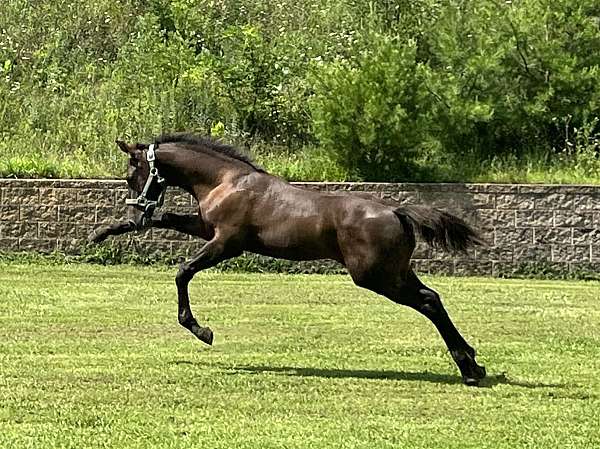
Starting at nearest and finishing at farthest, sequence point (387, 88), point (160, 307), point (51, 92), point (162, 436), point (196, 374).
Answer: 1. point (162, 436)
2. point (196, 374)
3. point (160, 307)
4. point (387, 88)
5. point (51, 92)

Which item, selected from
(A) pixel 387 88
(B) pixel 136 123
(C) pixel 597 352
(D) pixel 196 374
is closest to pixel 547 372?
(C) pixel 597 352

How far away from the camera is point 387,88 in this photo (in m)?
21.7

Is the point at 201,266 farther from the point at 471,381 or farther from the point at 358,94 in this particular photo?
the point at 358,94

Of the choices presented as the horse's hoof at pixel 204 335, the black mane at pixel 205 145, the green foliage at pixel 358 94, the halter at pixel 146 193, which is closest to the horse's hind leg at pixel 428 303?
the horse's hoof at pixel 204 335

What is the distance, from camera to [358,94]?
21.7 meters

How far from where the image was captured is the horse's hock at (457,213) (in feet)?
69.7

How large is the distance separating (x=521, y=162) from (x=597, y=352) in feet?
32.9

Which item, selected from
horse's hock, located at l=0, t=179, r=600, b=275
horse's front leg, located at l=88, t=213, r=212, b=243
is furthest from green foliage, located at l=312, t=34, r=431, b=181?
horse's front leg, located at l=88, t=213, r=212, b=243

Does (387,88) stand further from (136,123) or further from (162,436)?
(162,436)

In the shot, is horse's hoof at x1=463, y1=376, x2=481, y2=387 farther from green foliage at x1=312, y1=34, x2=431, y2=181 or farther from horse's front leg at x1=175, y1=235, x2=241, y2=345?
green foliage at x1=312, y1=34, x2=431, y2=181

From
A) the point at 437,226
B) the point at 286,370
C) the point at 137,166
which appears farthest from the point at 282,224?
the point at 137,166

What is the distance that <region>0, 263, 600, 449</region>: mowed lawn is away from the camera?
360 inches

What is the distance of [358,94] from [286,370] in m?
10.4

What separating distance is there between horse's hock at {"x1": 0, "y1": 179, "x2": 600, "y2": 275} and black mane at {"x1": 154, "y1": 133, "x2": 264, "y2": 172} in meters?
8.51
